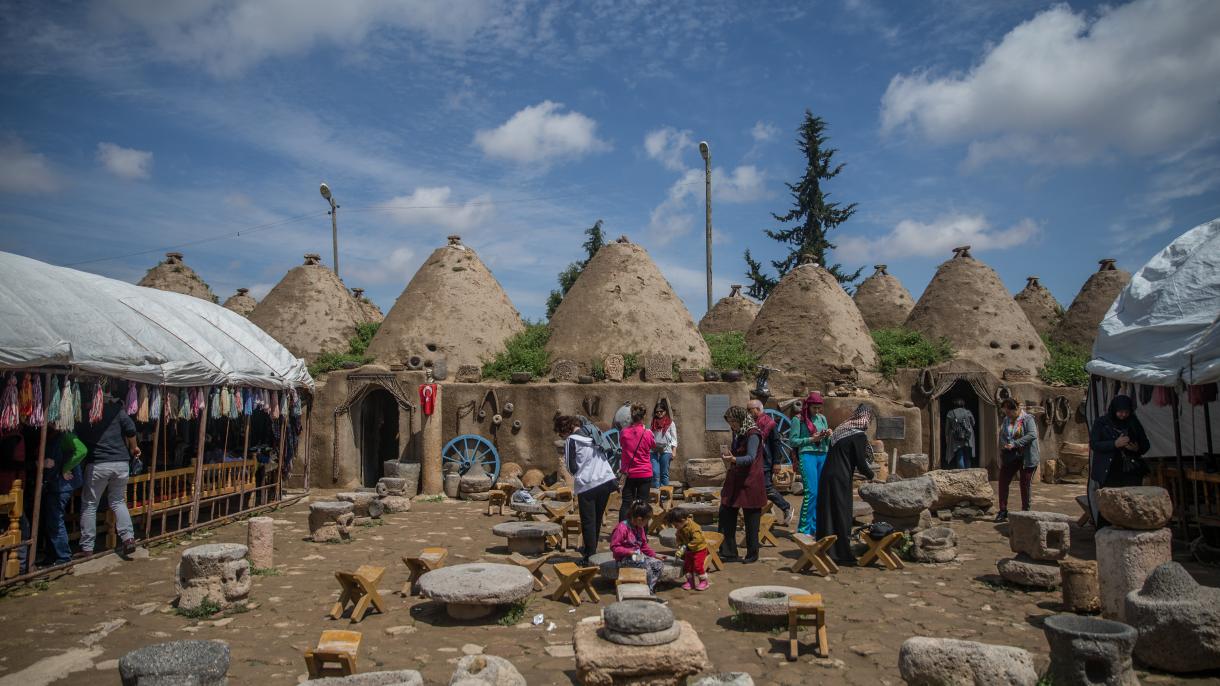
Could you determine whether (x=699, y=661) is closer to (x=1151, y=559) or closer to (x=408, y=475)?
(x=1151, y=559)

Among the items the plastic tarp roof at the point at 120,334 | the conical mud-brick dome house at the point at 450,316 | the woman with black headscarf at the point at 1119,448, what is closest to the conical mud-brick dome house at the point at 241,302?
the conical mud-brick dome house at the point at 450,316

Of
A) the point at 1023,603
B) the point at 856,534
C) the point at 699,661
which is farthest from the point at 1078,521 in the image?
the point at 699,661

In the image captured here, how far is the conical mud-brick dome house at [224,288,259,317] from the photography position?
21219mm

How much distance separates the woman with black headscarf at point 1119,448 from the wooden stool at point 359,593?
6268 mm

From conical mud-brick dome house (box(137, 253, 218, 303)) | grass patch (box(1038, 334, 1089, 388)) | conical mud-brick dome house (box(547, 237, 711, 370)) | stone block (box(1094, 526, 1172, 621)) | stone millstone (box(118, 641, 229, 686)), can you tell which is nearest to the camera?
stone millstone (box(118, 641, 229, 686))

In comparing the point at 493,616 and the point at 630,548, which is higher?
the point at 630,548

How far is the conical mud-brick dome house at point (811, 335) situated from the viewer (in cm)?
1521

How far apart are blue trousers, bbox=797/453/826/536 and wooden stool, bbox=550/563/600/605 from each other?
2.70 metres

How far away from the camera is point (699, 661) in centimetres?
409

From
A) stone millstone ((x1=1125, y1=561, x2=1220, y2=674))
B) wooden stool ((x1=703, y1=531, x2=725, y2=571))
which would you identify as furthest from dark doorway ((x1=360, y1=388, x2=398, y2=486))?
stone millstone ((x1=1125, y1=561, x2=1220, y2=674))

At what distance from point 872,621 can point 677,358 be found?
910cm

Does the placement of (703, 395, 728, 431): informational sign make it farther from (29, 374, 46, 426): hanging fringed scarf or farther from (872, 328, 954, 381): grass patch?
(29, 374, 46, 426): hanging fringed scarf

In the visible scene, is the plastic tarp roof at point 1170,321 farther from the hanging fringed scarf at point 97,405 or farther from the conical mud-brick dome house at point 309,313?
the conical mud-brick dome house at point 309,313

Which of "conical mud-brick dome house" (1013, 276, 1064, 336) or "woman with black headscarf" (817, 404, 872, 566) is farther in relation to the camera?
"conical mud-brick dome house" (1013, 276, 1064, 336)
